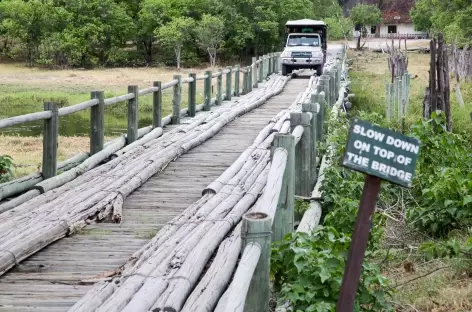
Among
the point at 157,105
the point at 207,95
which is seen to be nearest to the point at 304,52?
the point at 207,95

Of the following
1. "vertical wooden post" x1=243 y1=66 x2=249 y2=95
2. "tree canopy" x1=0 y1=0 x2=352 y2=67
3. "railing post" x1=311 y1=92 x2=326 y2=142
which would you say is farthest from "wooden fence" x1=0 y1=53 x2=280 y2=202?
"tree canopy" x1=0 y1=0 x2=352 y2=67

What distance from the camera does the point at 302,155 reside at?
659 cm

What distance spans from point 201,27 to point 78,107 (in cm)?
3798

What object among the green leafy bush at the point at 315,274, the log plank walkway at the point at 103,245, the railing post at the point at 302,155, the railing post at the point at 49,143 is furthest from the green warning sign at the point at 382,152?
the railing post at the point at 49,143

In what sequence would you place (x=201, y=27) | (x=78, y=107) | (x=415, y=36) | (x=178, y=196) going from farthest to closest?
(x=415, y=36)
(x=201, y=27)
(x=78, y=107)
(x=178, y=196)

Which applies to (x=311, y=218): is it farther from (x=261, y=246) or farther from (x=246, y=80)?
(x=246, y=80)

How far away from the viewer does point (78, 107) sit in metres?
7.97

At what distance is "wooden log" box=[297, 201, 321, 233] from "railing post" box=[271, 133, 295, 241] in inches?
21.7

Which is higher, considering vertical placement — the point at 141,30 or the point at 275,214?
the point at 141,30

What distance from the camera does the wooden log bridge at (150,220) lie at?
388 cm

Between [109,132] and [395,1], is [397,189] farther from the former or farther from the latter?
[395,1]

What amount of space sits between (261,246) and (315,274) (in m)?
0.92

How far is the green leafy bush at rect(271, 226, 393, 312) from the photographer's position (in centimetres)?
388

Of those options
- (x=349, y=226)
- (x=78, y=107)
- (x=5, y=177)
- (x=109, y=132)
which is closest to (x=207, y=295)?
(x=349, y=226)
